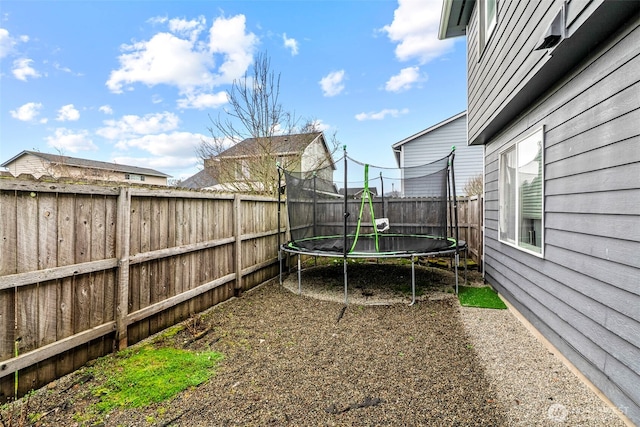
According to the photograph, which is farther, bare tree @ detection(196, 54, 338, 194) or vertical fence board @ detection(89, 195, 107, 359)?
bare tree @ detection(196, 54, 338, 194)

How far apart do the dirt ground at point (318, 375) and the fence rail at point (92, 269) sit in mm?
203

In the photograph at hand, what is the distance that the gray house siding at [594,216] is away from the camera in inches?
62.4

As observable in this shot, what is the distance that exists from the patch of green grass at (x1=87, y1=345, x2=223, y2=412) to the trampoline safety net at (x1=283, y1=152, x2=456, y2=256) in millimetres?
2148

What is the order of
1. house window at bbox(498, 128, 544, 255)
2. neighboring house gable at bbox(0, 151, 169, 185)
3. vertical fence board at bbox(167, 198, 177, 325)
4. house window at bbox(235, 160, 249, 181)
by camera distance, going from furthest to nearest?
neighboring house gable at bbox(0, 151, 169, 185) → house window at bbox(235, 160, 249, 181) → vertical fence board at bbox(167, 198, 177, 325) → house window at bbox(498, 128, 544, 255)

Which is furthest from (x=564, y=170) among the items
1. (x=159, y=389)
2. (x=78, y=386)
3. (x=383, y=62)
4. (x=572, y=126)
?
(x=383, y=62)

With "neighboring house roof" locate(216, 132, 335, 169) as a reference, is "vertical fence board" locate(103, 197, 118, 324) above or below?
below

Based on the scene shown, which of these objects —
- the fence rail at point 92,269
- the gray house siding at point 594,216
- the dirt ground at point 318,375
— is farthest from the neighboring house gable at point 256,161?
the gray house siding at point 594,216

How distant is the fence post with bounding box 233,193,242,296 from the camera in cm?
398

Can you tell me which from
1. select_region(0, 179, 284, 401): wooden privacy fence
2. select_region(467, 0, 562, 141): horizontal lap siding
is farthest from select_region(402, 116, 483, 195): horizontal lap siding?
select_region(0, 179, 284, 401): wooden privacy fence

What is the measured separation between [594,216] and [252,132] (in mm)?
8064

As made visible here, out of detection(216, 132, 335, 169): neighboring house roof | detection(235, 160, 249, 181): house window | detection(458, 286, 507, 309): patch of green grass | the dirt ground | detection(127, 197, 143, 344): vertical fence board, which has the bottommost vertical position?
the dirt ground

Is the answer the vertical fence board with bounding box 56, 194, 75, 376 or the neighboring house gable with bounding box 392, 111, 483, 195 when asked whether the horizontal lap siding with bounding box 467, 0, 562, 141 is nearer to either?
the vertical fence board with bounding box 56, 194, 75, 376

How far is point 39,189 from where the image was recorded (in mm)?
1870

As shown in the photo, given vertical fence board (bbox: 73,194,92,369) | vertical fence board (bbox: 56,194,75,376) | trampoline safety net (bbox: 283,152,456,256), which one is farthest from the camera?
trampoline safety net (bbox: 283,152,456,256)
